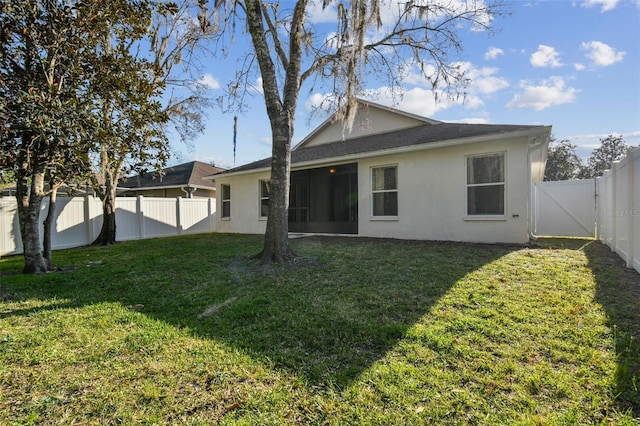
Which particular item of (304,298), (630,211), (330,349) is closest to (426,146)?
(630,211)

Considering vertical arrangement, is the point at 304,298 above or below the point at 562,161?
below

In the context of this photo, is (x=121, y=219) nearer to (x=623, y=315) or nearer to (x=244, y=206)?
(x=244, y=206)

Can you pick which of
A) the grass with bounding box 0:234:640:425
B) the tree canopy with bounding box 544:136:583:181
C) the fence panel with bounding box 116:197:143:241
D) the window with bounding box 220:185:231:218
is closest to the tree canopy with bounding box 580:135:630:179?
the tree canopy with bounding box 544:136:583:181

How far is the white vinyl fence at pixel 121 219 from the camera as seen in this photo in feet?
29.9

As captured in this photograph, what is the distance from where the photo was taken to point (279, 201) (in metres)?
6.23

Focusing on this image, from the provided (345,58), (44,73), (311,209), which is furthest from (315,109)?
(44,73)

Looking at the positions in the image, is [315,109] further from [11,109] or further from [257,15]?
[11,109]

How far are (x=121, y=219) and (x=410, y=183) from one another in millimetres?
11204

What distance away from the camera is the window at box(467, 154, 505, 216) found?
26.3 ft

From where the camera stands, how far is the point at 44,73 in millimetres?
5047

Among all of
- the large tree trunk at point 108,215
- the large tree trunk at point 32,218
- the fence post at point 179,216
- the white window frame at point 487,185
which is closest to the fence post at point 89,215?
the large tree trunk at point 108,215

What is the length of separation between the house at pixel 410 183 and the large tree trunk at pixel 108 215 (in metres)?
4.63

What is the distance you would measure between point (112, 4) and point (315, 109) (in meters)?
5.28

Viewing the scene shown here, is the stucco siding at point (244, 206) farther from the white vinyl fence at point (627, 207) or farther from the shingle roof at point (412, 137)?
the white vinyl fence at point (627, 207)
